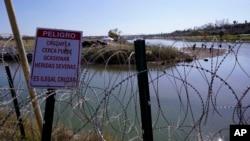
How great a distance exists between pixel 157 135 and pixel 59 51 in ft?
14.6

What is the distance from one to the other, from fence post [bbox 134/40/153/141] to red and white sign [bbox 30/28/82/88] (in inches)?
20.2

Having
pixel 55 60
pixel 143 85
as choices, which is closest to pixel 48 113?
pixel 55 60

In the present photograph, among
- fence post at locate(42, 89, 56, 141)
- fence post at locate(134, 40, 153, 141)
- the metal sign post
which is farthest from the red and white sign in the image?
fence post at locate(134, 40, 153, 141)

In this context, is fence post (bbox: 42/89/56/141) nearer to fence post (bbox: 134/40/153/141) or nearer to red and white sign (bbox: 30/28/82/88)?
red and white sign (bbox: 30/28/82/88)

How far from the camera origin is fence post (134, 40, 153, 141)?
111 inches

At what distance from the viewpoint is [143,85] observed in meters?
2.87

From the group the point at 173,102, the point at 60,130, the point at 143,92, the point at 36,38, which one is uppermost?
the point at 36,38

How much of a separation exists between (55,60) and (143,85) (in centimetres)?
74

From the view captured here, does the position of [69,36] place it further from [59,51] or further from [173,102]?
[173,102]

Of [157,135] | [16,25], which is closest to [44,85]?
[16,25]

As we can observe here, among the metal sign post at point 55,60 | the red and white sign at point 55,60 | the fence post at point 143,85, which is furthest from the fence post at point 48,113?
the fence post at point 143,85

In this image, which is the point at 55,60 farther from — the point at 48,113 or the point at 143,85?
the point at 143,85

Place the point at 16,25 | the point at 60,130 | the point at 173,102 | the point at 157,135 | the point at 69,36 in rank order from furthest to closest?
the point at 173,102 < the point at 157,135 < the point at 60,130 < the point at 16,25 < the point at 69,36

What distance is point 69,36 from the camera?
303cm
